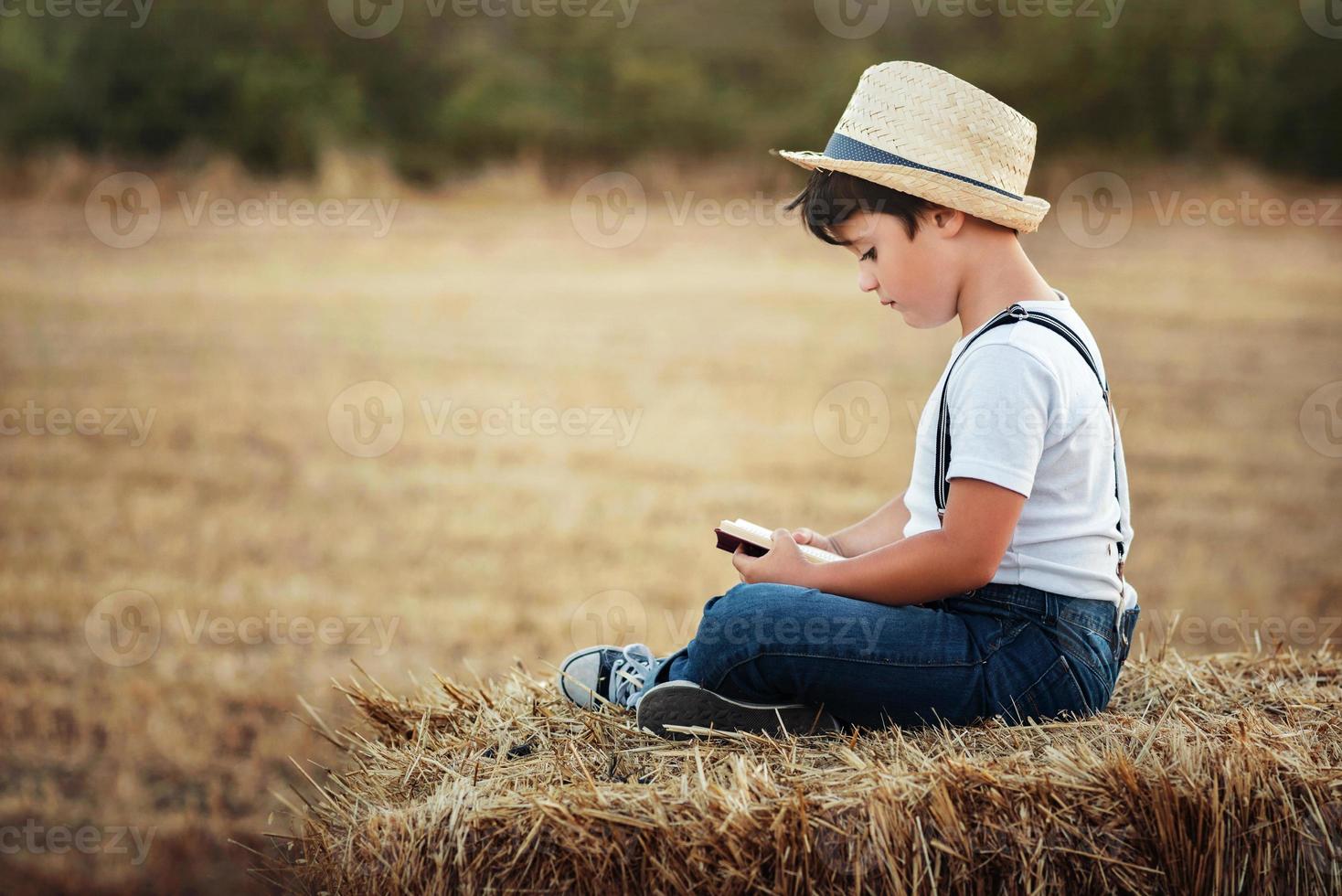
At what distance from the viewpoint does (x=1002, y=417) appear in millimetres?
1955

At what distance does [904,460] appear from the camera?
7488 millimetres

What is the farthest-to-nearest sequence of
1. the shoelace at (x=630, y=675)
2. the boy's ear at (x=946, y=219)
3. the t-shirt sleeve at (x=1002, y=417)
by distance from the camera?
1. the shoelace at (x=630, y=675)
2. the boy's ear at (x=946, y=219)
3. the t-shirt sleeve at (x=1002, y=417)

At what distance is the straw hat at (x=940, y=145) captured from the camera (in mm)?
2104

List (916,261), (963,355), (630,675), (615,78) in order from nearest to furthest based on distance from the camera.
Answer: (963,355)
(916,261)
(630,675)
(615,78)

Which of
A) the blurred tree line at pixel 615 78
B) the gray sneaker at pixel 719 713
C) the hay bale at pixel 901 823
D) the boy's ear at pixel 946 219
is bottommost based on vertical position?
the hay bale at pixel 901 823

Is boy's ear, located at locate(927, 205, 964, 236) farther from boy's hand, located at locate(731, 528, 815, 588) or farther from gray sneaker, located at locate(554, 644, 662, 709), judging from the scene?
gray sneaker, located at locate(554, 644, 662, 709)

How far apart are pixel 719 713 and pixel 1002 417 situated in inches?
27.7

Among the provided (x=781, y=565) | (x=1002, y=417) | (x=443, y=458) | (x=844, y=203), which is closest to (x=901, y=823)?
(x=781, y=565)

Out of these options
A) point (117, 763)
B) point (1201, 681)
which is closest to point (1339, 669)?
point (1201, 681)

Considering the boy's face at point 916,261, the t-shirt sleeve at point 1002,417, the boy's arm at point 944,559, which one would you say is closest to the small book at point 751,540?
the boy's arm at point 944,559

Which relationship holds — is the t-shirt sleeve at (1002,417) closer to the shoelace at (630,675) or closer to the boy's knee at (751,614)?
the boy's knee at (751,614)

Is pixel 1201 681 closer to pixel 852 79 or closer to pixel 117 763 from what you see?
pixel 117 763

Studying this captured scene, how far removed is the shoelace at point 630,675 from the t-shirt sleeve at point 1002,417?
73 centimetres

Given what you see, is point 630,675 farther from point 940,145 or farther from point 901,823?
point 940,145
